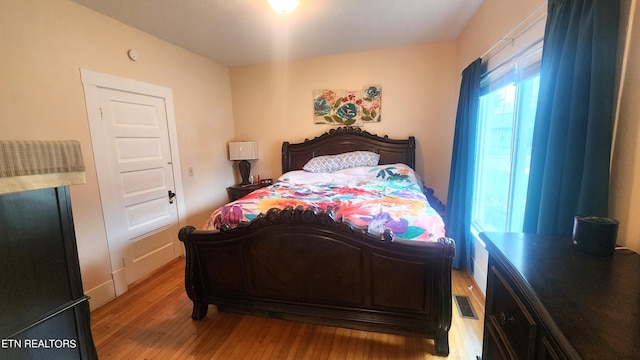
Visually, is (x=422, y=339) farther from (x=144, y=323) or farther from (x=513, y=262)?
(x=144, y=323)

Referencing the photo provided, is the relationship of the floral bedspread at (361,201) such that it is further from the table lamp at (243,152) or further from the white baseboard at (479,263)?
the table lamp at (243,152)

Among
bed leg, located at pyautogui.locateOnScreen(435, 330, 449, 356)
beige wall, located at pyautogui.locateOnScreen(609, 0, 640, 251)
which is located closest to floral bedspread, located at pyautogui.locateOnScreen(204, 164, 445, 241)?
bed leg, located at pyautogui.locateOnScreen(435, 330, 449, 356)

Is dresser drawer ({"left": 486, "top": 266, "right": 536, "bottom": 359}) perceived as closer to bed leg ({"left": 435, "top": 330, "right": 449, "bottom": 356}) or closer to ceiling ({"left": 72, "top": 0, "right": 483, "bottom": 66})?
bed leg ({"left": 435, "top": 330, "right": 449, "bottom": 356})

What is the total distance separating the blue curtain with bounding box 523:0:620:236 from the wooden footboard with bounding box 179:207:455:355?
546mm

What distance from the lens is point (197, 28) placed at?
2.62 m

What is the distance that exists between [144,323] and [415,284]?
2095 millimetres

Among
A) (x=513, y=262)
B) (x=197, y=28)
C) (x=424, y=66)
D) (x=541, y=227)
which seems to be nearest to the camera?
(x=513, y=262)

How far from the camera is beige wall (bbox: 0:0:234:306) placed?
5.72ft

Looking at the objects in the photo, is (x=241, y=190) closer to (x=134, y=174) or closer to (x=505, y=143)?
(x=134, y=174)

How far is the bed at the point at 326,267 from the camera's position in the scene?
1618mm

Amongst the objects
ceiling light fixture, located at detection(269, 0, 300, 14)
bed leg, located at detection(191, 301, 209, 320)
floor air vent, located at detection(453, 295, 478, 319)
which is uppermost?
ceiling light fixture, located at detection(269, 0, 300, 14)

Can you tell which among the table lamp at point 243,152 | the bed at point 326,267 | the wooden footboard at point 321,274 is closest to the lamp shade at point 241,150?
the table lamp at point 243,152

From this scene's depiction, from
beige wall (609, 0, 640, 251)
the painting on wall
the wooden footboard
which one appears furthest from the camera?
the painting on wall

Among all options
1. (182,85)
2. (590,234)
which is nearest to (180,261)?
(182,85)
